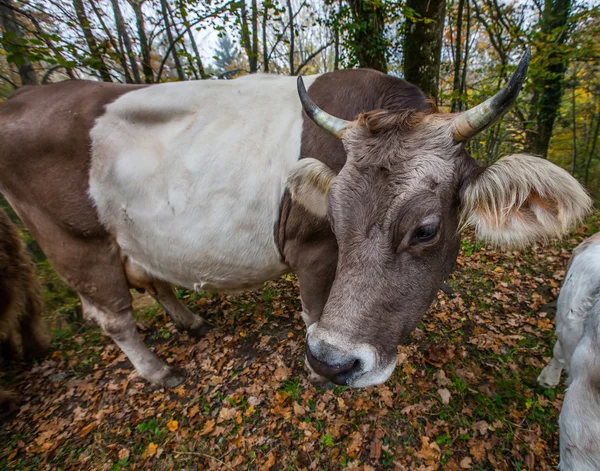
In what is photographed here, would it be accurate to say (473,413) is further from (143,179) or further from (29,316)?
(29,316)

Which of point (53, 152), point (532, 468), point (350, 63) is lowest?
point (532, 468)

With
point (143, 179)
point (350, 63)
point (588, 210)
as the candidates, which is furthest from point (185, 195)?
point (350, 63)

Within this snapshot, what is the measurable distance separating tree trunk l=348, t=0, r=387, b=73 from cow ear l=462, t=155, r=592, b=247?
5.58 m

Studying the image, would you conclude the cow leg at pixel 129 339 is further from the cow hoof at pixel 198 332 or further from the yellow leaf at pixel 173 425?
the cow hoof at pixel 198 332

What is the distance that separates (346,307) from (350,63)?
6.86 meters

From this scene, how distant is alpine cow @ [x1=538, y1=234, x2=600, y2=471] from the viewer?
5.34 feet

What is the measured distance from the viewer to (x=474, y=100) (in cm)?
589

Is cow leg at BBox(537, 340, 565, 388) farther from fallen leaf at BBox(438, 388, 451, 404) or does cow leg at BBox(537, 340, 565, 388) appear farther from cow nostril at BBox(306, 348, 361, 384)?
cow nostril at BBox(306, 348, 361, 384)

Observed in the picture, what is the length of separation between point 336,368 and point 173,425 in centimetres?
263

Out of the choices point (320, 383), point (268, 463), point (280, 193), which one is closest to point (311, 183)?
point (280, 193)

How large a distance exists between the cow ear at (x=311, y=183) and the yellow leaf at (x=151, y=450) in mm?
3052

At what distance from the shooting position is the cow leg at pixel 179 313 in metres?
4.00

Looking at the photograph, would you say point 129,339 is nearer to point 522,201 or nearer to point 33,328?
point 33,328

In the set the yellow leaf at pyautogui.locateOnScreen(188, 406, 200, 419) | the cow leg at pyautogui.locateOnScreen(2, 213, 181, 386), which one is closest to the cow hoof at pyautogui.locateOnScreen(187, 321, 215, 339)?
the cow leg at pyautogui.locateOnScreen(2, 213, 181, 386)
